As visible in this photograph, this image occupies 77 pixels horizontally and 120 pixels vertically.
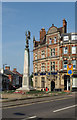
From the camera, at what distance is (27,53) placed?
109 ft

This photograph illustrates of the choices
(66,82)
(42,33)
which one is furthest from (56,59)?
(42,33)

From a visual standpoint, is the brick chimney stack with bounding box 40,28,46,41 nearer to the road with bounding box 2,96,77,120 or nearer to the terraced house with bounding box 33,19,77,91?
the terraced house with bounding box 33,19,77,91

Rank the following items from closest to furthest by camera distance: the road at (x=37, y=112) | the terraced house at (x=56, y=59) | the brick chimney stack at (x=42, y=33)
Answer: the road at (x=37, y=112) < the terraced house at (x=56, y=59) < the brick chimney stack at (x=42, y=33)

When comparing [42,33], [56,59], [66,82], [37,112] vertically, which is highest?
[42,33]

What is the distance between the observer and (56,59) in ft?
164

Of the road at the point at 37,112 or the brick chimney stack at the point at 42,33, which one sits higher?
the brick chimney stack at the point at 42,33

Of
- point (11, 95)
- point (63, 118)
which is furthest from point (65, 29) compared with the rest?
point (63, 118)

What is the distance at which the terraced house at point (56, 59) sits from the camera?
4756 cm

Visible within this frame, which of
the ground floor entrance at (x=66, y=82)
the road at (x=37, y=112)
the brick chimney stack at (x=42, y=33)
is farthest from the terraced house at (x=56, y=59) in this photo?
the road at (x=37, y=112)

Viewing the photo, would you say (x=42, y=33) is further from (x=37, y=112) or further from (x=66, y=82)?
(x=37, y=112)

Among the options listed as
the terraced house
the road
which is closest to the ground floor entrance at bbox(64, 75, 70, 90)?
the terraced house

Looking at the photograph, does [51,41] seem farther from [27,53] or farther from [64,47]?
[27,53]

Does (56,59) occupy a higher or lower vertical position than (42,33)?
lower

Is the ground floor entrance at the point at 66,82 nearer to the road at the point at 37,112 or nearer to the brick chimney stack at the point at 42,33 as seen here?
the brick chimney stack at the point at 42,33
